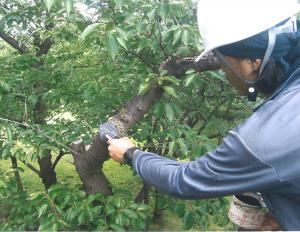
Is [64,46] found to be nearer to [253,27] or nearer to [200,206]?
[200,206]

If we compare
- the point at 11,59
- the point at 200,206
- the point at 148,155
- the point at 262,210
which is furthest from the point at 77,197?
the point at 11,59

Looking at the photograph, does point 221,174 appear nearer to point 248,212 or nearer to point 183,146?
point 248,212

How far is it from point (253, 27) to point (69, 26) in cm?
176

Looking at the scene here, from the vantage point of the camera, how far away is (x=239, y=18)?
1414 millimetres

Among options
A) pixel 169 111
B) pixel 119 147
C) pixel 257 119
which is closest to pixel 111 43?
pixel 119 147

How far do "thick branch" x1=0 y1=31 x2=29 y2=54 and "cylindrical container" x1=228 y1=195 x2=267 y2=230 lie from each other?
318 cm

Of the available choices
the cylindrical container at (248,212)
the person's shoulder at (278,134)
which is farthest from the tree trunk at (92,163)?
the person's shoulder at (278,134)

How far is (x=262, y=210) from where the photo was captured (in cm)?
183

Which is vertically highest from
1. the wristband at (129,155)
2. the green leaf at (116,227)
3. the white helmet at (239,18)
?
the white helmet at (239,18)

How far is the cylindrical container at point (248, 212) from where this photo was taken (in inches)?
71.2

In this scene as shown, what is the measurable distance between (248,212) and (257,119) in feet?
2.37

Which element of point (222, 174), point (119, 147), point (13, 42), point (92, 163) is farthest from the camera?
point (13, 42)

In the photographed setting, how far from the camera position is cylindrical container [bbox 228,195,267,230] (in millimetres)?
1808

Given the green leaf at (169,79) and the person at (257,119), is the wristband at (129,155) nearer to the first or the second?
the person at (257,119)
